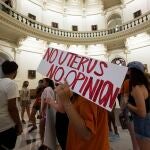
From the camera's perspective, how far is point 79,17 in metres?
21.3

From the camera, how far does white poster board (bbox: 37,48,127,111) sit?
4.46 feet

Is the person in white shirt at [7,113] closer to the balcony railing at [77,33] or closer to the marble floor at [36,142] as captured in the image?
the marble floor at [36,142]

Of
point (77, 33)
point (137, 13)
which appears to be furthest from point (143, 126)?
point (137, 13)

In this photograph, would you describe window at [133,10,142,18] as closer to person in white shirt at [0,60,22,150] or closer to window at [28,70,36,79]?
window at [28,70,36,79]

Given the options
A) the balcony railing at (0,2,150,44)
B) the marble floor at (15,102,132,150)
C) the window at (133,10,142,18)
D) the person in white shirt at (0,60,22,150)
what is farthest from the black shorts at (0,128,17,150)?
the window at (133,10,142,18)

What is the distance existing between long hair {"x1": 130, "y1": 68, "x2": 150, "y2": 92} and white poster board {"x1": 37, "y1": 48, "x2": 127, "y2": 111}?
3.18 feet

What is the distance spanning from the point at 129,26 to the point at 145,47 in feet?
7.75

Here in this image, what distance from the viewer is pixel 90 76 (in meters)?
1.49

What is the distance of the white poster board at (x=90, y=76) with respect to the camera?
53.6 inches

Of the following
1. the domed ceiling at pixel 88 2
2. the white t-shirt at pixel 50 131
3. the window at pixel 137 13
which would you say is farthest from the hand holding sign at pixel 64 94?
the domed ceiling at pixel 88 2

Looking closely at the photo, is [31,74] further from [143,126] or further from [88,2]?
[143,126]

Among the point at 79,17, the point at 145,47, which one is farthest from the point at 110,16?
the point at 145,47

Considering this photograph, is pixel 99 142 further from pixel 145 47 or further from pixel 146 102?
pixel 145 47

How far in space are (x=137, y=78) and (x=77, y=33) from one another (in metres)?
16.9
